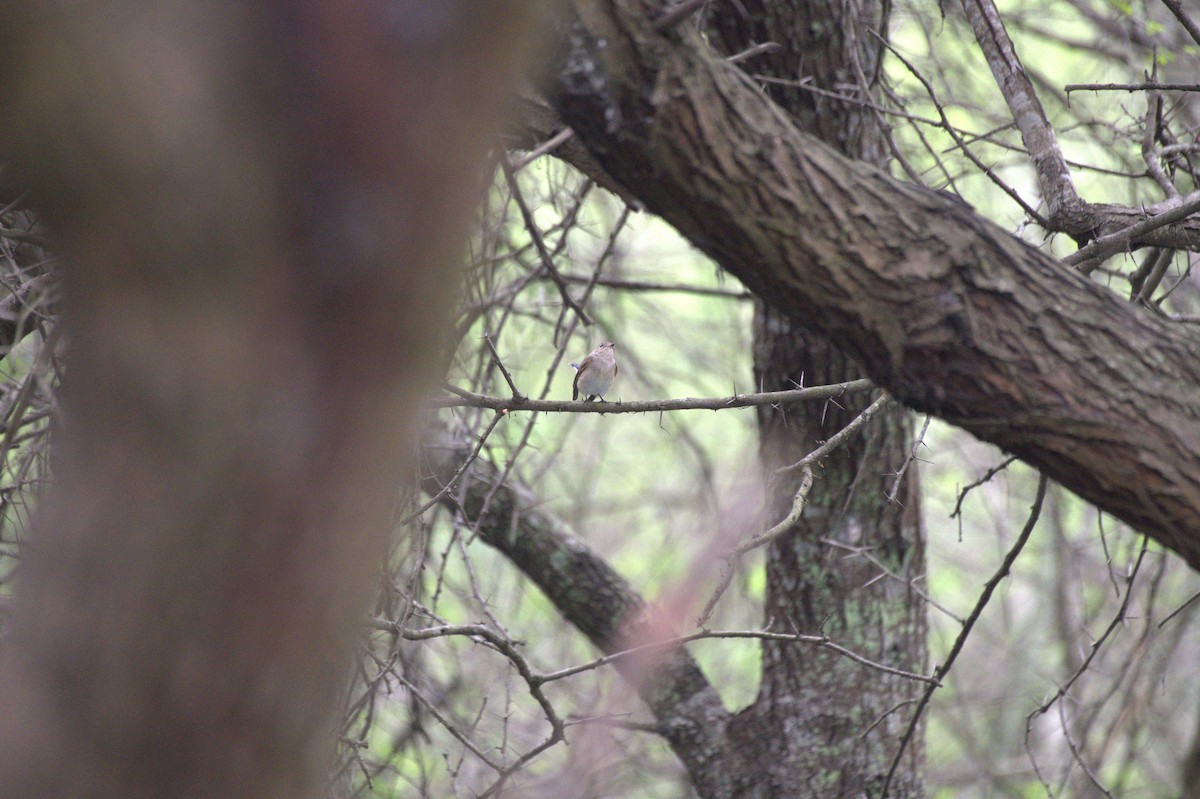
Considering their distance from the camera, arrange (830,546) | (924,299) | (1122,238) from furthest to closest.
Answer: (830,546), (1122,238), (924,299)

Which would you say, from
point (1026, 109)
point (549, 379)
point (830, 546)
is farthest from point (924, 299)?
point (830, 546)

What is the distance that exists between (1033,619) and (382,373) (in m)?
8.61

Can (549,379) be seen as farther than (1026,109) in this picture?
Yes

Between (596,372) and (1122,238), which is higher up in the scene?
(596,372)

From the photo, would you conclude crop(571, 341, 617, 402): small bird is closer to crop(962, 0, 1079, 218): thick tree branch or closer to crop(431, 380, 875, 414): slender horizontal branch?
crop(431, 380, 875, 414): slender horizontal branch

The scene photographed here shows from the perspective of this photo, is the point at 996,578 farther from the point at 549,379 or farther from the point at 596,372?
the point at 596,372

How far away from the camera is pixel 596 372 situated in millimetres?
4895

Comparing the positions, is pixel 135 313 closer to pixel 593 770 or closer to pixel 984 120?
pixel 593 770

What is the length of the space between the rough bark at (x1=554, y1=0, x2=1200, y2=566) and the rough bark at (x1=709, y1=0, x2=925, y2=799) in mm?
1775

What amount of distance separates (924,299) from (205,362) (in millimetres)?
1356

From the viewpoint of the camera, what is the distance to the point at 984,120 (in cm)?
511

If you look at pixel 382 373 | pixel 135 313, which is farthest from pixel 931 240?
pixel 135 313

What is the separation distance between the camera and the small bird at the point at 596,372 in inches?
189

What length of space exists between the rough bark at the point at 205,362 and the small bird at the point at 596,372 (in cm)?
360
